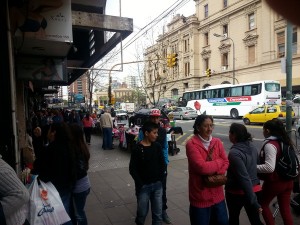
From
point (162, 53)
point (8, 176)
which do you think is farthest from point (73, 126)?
point (162, 53)

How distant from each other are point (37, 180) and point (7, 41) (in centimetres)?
225

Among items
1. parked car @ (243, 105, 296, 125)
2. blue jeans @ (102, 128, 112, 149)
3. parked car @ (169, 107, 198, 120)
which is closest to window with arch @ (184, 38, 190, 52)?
parked car @ (169, 107, 198, 120)

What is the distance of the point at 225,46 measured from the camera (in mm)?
42625

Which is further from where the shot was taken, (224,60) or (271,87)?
(224,60)

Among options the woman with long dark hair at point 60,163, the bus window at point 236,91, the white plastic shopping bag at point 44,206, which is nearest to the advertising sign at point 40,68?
the woman with long dark hair at point 60,163

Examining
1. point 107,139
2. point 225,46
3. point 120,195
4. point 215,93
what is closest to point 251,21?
point 225,46

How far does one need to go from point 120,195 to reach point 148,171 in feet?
8.30

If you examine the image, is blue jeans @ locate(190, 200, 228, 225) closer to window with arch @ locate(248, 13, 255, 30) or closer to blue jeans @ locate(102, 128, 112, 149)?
blue jeans @ locate(102, 128, 112, 149)

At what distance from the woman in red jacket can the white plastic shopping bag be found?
146 centimetres

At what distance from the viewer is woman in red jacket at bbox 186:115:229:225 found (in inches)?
123

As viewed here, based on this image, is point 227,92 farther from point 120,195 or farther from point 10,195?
point 10,195

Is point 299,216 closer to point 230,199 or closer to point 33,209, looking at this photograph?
point 230,199

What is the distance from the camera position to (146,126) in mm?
3885

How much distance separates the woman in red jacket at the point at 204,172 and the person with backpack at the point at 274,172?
28.4 inches
